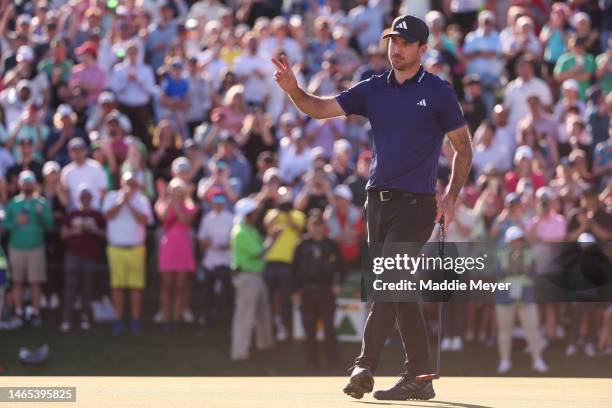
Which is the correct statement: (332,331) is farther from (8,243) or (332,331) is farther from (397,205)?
(397,205)

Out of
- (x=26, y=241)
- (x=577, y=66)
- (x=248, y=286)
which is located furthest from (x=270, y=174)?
(x=577, y=66)

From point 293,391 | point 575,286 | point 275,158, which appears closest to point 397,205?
point 293,391

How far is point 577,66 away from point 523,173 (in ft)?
9.09

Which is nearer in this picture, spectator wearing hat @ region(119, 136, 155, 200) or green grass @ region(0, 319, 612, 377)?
green grass @ region(0, 319, 612, 377)

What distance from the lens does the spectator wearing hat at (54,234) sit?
17.6 meters

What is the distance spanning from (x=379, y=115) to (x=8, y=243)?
10.1m

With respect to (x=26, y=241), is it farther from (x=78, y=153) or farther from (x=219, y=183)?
(x=219, y=183)

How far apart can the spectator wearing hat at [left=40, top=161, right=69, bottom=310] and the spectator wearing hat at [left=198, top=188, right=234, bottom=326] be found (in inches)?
70.2

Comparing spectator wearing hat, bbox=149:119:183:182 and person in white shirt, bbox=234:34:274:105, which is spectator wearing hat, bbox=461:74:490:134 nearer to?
person in white shirt, bbox=234:34:274:105

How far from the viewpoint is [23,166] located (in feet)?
58.7

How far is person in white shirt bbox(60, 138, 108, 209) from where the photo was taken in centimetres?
1750

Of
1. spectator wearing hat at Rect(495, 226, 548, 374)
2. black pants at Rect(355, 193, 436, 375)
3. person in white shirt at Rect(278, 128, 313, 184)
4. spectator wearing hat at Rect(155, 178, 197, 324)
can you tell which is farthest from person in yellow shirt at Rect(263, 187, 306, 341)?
black pants at Rect(355, 193, 436, 375)

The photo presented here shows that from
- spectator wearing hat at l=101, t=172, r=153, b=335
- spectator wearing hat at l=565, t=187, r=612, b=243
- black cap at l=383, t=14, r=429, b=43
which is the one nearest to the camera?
black cap at l=383, t=14, r=429, b=43

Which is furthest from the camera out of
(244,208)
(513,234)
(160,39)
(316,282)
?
(160,39)
